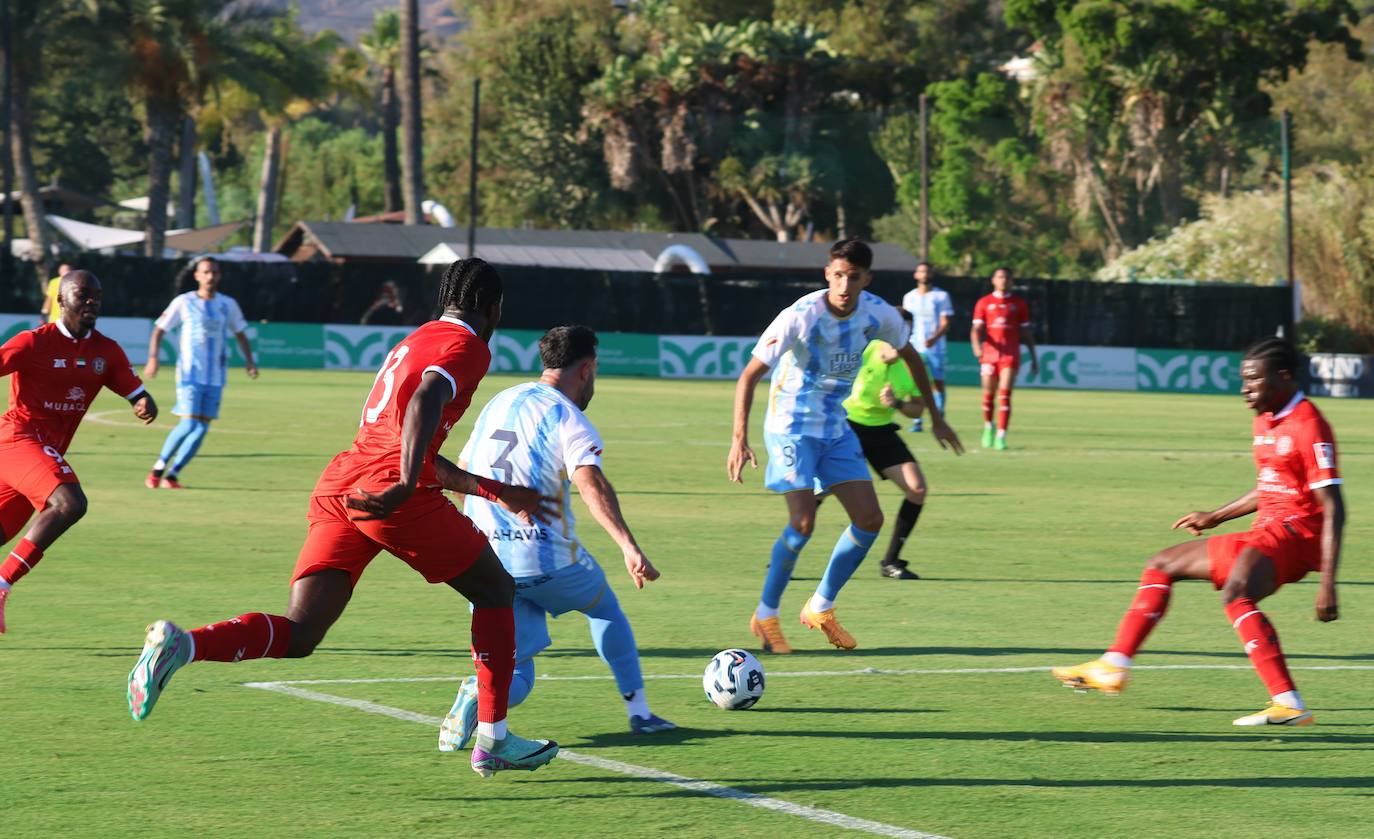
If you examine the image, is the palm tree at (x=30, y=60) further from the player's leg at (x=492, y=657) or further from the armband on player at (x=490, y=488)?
the player's leg at (x=492, y=657)

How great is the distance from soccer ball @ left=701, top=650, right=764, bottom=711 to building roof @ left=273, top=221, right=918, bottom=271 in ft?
174

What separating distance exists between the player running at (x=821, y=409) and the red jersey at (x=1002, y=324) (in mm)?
13341

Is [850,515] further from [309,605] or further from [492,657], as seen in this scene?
[309,605]

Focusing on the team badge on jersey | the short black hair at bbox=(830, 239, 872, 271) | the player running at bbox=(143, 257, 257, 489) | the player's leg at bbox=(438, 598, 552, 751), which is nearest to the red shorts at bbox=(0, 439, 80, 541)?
the player's leg at bbox=(438, 598, 552, 751)

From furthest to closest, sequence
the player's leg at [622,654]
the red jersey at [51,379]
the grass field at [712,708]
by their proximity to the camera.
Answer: the red jersey at [51,379] < the player's leg at [622,654] < the grass field at [712,708]

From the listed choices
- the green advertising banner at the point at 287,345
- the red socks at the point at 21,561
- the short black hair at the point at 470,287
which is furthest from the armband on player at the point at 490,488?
the green advertising banner at the point at 287,345

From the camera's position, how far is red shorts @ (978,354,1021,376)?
2322 cm

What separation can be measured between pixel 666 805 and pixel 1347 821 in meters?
2.18

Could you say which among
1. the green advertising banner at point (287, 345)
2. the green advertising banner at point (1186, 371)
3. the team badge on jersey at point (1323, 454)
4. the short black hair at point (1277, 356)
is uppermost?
the short black hair at point (1277, 356)

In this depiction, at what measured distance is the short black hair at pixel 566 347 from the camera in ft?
23.6

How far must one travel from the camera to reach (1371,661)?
9.48 m

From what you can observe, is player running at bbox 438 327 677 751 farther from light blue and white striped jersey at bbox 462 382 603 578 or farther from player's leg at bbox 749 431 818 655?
player's leg at bbox 749 431 818 655

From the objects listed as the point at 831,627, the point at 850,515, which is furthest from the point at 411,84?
the point at 831,627

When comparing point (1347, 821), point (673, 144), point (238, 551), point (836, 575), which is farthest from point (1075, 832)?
point (673, 144)
